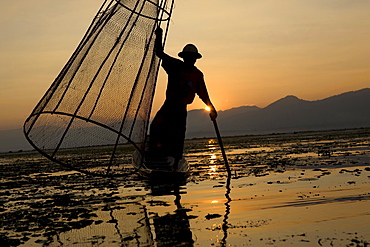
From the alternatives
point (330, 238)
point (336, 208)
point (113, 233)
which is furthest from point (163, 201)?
point (330, 238)

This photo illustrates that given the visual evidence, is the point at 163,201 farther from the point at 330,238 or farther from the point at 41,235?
the point at 330,238

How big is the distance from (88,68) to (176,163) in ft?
11.9

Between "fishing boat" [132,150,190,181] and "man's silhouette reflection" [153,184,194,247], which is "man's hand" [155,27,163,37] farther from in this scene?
"man's silhouette reflection" [153,184,194,247]

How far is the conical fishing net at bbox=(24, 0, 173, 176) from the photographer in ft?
Answer: 33.4

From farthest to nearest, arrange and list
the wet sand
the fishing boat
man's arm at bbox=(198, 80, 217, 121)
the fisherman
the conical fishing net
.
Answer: man's arm at bbox=(198, 80, 217, 121)
the fisherman
the fishing boat
the conical fishing net
the wet sand

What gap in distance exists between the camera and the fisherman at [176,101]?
1235cm

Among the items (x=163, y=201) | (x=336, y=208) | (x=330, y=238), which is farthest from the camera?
(x=163, y=201)

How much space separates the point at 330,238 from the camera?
19.1 feet

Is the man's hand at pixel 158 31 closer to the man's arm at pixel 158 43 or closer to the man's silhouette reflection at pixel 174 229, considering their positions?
the man's arm at pixel 158 43

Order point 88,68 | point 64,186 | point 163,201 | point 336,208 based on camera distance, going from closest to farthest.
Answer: point 336,208
point 163,201
point 88,68
point 64,186

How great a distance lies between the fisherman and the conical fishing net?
0.87 metres

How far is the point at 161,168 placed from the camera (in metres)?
12.5

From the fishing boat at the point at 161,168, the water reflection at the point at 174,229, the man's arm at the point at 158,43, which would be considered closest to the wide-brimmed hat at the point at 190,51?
the man's arm at the point at 158,43

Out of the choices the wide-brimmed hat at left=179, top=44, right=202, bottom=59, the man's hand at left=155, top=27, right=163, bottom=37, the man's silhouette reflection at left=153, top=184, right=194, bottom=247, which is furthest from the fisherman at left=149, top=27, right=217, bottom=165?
the man's silhouette reflection at left=153, top=184, right=194, bottom=247
